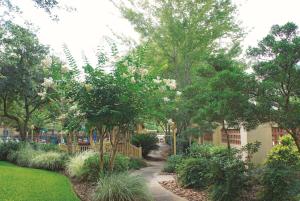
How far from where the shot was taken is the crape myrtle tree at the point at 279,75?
19.0 feet

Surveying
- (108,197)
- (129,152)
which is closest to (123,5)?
(129,152)

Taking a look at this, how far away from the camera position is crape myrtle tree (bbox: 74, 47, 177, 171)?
25.6 feet

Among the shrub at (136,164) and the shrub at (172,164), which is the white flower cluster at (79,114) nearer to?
the shrub at (172,164)

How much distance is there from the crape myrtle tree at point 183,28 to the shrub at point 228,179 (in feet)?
18.5

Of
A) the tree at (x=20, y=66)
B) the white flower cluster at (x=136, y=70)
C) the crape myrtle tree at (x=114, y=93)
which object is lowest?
the crape myrtle tree at (x=114, y=93)

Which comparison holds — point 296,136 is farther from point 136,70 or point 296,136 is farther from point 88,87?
point 88,87

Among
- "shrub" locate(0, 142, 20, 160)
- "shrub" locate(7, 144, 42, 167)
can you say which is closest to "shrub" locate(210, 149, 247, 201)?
"shrub" locate(7, 144, 42, 167)

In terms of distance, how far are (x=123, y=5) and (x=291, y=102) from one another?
9787mm

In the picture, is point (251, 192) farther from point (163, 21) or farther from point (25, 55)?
point (25, 55)

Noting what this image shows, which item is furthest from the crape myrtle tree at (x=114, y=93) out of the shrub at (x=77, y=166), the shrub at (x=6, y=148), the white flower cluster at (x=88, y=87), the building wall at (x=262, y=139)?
the shrub at (x=6, y=148)

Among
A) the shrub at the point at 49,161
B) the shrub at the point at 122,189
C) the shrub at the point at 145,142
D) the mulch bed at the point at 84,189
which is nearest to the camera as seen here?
the shrub at the point at 122,189

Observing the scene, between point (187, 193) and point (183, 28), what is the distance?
7.01 m

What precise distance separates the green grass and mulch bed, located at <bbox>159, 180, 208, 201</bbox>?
8.25 feet

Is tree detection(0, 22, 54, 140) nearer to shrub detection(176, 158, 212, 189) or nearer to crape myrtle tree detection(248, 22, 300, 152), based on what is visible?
shrub detection(176, 158, 212, 189)
